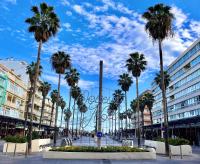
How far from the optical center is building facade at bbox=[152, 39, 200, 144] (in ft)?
217

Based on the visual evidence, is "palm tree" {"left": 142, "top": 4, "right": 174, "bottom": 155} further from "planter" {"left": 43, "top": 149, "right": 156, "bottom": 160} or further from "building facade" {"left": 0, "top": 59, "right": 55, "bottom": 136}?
"building facade" {"left": 0, "top": 59, "right": 55, "bottom": 136}

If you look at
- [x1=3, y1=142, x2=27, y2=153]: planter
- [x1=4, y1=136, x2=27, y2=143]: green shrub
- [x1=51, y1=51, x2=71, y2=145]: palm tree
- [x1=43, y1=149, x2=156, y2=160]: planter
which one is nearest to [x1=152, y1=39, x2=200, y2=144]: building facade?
[x1=51, y1=51, x2=71, y2=145]: palm tree

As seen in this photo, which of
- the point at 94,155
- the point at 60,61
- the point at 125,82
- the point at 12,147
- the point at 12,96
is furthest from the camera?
the point at 125,82

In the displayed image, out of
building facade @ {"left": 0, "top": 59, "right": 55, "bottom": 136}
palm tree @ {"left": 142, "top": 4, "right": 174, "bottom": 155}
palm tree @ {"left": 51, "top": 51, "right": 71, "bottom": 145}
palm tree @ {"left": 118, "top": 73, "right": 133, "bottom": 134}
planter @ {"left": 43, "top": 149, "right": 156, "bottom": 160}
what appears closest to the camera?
planter @ {"left": 43, "top": 149, "right": 156, "bottom": 160}

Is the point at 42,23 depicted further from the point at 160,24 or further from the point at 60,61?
the point at 60,61

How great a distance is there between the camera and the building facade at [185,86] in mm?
66144

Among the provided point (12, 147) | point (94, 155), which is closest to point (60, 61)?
point (12, 147)

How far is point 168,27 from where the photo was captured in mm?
30422

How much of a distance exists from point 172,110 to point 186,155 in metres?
62.1

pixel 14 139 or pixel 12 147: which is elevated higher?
pixel 14 139

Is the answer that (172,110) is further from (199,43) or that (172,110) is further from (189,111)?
(199,43)

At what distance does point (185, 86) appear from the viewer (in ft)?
249

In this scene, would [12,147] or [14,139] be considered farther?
[14,139]

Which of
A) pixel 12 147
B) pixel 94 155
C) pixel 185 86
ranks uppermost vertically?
pixel 185 86
